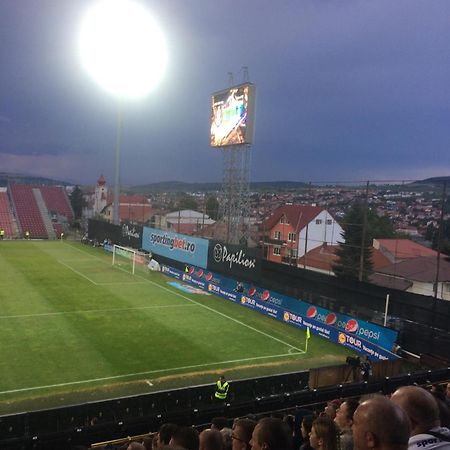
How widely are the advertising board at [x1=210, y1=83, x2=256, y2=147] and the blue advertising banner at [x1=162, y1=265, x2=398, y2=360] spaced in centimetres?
1080

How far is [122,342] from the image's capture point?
18.8 metres

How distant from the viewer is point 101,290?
28.0m

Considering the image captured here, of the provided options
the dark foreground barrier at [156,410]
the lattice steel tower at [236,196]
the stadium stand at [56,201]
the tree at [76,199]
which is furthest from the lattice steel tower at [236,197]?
the tree at [76,199]

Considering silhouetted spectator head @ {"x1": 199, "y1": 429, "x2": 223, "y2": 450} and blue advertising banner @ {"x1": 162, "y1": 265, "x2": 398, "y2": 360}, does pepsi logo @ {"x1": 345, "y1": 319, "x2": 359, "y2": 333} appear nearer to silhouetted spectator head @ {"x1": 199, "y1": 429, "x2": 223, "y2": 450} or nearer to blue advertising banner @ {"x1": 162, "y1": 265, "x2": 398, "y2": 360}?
blue advertising banner @ {"x1": 162, "y1": 265, "x2": 398, "y2": 360}

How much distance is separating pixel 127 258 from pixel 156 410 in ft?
98.9

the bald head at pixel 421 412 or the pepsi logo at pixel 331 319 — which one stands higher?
the bald head at pixel 421 412

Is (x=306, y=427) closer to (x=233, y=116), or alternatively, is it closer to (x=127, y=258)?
(x=233, y=116)

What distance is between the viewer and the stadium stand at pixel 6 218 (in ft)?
198

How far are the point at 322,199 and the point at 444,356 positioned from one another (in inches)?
680

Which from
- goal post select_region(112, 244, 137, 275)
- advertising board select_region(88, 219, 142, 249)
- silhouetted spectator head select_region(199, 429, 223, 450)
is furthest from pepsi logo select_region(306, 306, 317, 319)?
advertising board select_region(88, 219, 142, 249)

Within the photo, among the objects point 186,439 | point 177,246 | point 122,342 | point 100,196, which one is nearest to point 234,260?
point 177,246

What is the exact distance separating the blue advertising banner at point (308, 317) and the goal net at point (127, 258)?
282 inches

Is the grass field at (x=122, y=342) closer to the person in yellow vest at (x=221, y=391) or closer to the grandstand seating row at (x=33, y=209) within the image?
the person in yellow vest at (x=221, y=391)

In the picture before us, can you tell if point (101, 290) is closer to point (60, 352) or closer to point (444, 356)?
point (60, 352)
